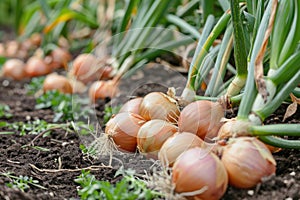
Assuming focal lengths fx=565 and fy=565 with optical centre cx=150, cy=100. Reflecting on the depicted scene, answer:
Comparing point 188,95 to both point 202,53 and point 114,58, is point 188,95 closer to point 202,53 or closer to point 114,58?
point 202,53

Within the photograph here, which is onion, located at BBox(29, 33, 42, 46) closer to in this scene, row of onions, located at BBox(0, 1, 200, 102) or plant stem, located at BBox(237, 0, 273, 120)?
row of onions, located at BBox(0, 1, 200, 102)

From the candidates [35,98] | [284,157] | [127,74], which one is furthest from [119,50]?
[284,157]

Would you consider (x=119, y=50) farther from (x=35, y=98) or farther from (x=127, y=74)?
(x=35, y=98)

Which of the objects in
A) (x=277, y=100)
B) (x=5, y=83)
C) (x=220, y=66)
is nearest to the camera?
(x=277, y=100)

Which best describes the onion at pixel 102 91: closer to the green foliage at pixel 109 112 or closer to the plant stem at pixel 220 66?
the green foliage at pixel 109 112

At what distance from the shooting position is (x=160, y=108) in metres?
1.61

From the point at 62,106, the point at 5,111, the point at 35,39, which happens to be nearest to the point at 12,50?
the point at 35,39

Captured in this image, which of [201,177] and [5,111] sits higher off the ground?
[201,177]

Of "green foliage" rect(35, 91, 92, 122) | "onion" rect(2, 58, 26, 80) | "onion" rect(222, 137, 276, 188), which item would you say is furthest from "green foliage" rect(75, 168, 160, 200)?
"onion" rect(2, 58, 26, 80)

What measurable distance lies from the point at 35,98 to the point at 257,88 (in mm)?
1585

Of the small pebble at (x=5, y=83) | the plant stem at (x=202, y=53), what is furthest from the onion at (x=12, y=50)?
the plant stem at (x=202, y=53)

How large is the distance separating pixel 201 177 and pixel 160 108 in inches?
14.8

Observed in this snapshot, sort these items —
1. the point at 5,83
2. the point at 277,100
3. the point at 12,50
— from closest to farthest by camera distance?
the point at 277,100
the point at 5,83
the point at 12,50

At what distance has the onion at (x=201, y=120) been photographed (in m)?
1.51
